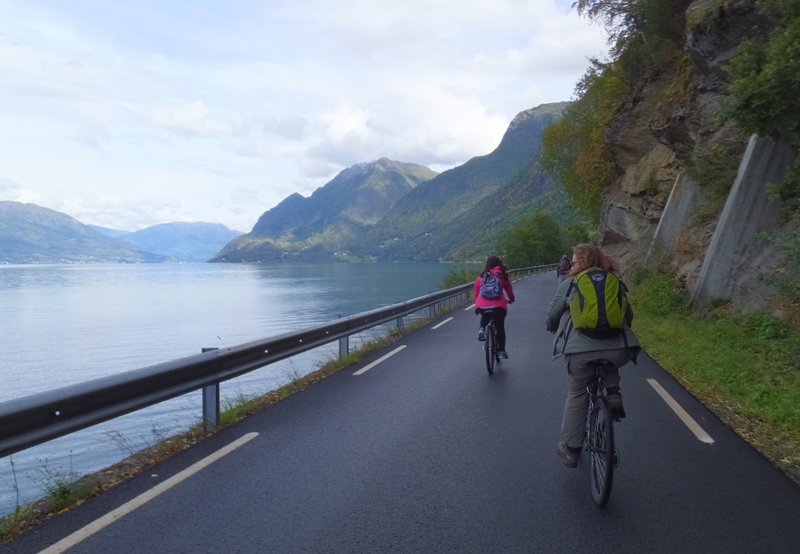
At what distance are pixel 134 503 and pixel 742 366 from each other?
8.32 m

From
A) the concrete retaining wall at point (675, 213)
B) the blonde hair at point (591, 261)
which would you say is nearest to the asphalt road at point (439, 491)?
the blonde hair at point (591, 261)

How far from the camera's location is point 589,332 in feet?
16.0

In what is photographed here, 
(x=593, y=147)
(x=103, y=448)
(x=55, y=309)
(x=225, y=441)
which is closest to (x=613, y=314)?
(x=225, y=441)

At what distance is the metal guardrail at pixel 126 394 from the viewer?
4414mm

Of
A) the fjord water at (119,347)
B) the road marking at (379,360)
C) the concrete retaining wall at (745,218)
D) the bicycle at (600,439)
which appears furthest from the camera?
the concrete retaining wall at (745,218)

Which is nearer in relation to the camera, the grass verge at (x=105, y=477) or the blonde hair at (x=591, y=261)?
the grass verge at (x=105, y=477)

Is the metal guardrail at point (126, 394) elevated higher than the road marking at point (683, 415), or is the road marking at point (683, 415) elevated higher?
the metal guardrail at point (126, 394)

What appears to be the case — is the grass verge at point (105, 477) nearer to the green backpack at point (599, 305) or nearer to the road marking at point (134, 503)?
the road marking at point (134, 503)

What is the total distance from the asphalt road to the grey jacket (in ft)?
3.38

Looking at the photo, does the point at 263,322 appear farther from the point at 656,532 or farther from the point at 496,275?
the point at 656,532

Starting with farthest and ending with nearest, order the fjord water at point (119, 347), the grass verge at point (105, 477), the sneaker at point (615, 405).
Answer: the fjord water at point (119, 347)
the sneaker at point (615, 405)
the grass verge at point (105, 477)

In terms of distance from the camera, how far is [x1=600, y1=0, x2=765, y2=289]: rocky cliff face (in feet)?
54.2

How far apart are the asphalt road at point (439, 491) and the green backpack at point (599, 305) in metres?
1.21

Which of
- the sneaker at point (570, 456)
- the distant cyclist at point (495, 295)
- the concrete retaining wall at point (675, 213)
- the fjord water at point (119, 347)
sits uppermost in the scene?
the concrete retaining wall at point (675, 213)
